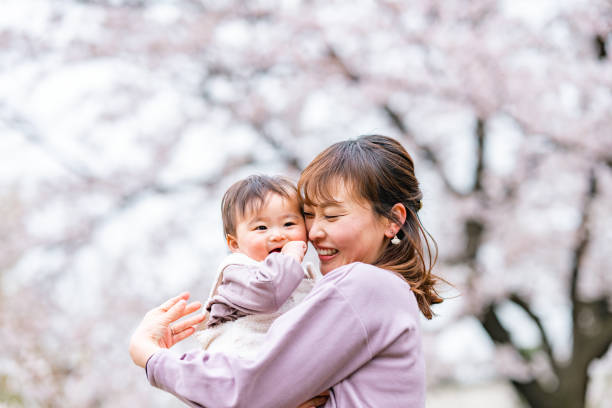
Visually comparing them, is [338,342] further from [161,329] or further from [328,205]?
[161,329]

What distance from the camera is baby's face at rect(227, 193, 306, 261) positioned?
183 centimetres

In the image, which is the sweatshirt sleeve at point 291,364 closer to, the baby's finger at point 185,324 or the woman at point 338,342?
the woman at point 338,342

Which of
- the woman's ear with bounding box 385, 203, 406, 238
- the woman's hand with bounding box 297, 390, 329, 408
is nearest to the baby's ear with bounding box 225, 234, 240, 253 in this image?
the woman's ear with bounding box 385, 203, 406, 238

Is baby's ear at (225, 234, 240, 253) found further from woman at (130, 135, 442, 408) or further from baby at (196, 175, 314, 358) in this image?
woman at (130, 135, 442, 408)

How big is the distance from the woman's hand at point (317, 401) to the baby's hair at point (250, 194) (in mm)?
555

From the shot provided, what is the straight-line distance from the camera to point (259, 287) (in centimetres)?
162

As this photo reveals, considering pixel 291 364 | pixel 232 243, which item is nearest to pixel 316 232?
pixel 232 243

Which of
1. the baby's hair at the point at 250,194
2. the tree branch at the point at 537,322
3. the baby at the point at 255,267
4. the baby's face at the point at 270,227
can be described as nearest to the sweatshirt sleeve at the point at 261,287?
the baby at the point at 255,267

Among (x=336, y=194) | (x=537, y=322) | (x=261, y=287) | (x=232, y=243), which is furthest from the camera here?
(x=537, y=322)

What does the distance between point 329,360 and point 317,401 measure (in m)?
0.13

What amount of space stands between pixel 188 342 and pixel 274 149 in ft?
7.06

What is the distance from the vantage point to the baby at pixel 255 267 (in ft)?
5.37

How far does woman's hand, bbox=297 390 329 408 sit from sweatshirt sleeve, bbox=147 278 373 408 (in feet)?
0.12

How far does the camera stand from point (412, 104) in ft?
23.4
